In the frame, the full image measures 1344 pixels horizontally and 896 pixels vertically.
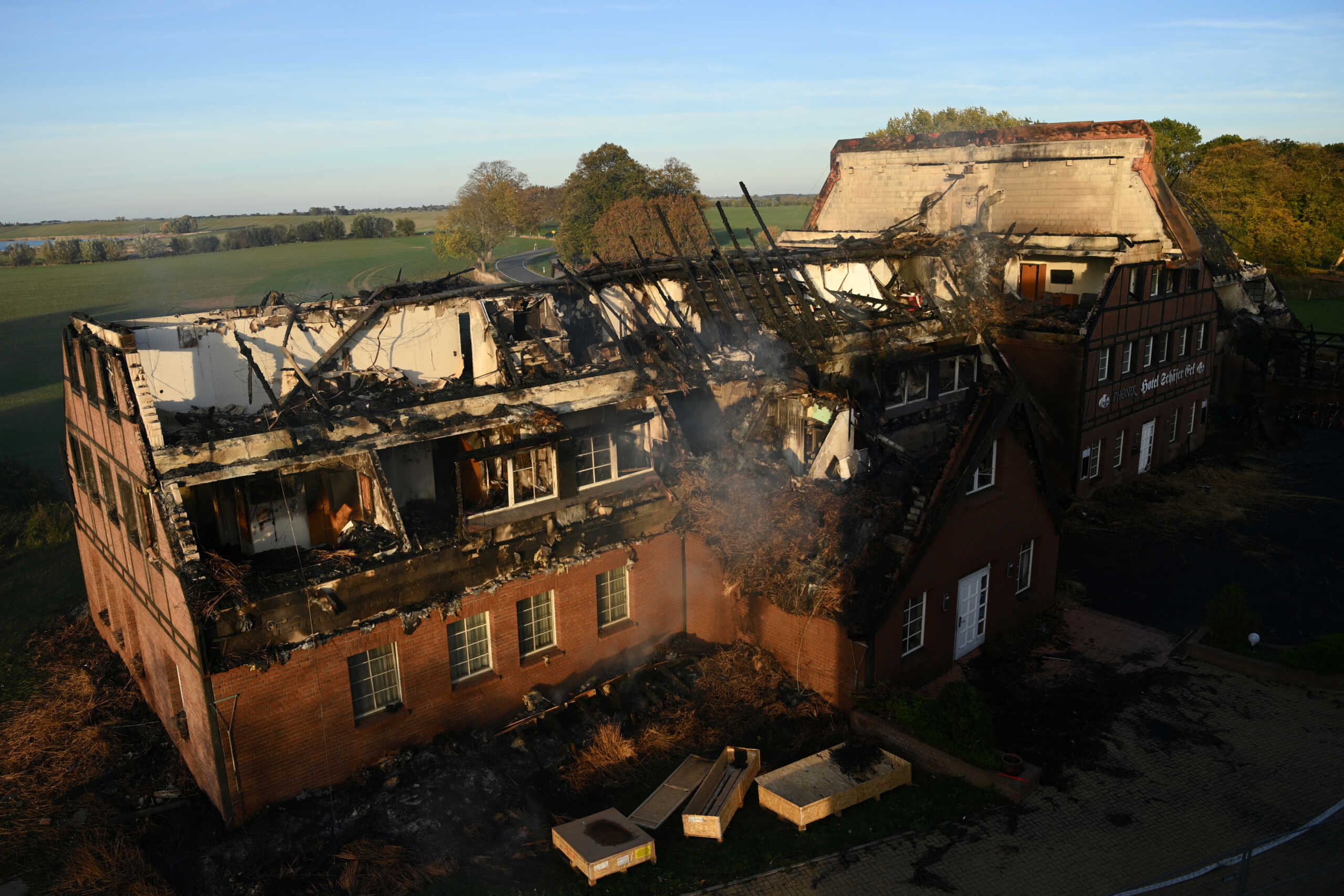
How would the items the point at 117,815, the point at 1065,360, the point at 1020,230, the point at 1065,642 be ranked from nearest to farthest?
the point at 117,815
the point at 1065,642
the point at 1065,360
the point at 1020,230

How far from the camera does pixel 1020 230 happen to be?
32344 mm

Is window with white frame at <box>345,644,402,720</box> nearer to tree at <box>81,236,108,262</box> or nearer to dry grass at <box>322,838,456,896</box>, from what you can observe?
dry grass at <box>322,838,456,896</box>

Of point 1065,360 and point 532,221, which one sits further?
point 532,221

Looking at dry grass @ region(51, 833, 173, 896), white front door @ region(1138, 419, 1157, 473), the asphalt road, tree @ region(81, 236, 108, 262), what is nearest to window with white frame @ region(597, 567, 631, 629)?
dry grass @ region(51, 833, 173, 896)

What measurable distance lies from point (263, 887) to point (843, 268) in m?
21.4

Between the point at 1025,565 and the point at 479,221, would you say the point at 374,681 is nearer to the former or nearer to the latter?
the point at 1025,565

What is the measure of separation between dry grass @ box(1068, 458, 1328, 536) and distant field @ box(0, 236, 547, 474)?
3730 centimetres

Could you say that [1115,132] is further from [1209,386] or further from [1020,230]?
[1209,386]

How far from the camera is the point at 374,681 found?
15711 millimetres

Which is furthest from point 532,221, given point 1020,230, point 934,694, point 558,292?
point 934,694

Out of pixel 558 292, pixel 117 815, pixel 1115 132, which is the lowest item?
pixel 117 815

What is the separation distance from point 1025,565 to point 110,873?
18.5m

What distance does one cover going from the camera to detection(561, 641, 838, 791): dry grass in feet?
51.4

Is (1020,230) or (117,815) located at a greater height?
(1020,230)
